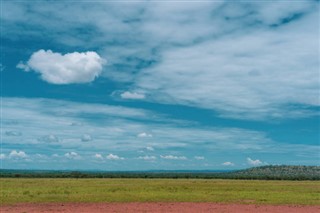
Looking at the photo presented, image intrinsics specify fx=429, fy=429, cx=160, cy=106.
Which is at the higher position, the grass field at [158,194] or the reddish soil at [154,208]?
the grass field at [158,194]

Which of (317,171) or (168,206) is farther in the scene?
(317,171)

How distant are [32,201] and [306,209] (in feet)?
83.2

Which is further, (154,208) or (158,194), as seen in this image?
(158,194)

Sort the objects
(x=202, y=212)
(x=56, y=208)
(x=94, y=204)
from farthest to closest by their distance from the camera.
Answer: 1. (x=94, y=204)
2. (x=56, y=208)
3. (x=202, y=212)

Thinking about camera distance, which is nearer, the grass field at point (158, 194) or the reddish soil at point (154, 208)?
the reddish soil at point (154, 208)

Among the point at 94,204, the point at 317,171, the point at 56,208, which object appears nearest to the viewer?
the point at 56,208

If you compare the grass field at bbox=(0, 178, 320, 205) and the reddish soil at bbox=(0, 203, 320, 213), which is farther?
the grass field at bbox=(0, 178, 320, 205)

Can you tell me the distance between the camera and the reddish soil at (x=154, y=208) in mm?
34656

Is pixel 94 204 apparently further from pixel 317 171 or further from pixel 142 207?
pixel 317 171

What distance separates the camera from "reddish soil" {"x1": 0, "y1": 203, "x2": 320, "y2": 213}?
34656 millimetres

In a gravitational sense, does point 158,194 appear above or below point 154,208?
above

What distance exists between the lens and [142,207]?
121 ft

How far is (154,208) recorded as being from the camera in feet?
119

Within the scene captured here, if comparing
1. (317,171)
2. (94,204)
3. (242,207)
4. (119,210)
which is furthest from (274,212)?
(317,171)
